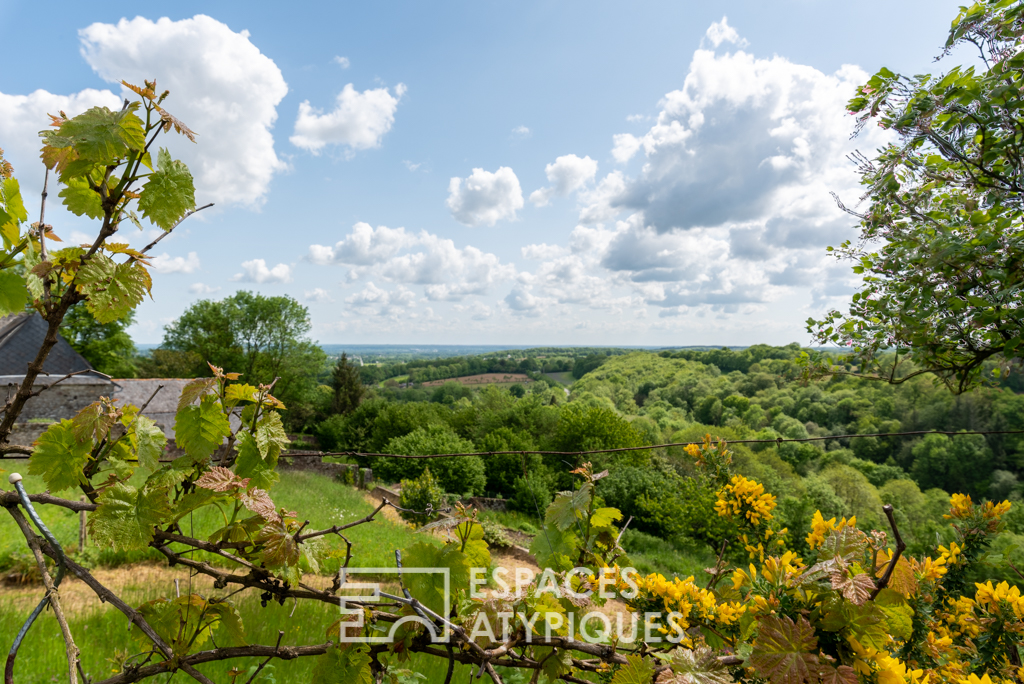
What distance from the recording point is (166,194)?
105 centimetres

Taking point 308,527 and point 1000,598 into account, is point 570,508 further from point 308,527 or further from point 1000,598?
point 308,527

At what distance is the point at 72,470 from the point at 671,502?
16018 mm

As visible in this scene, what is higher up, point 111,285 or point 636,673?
point 111,285

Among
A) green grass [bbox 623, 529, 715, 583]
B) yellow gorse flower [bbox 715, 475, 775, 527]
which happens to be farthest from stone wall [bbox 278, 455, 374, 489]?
yellow gorse flower [bbox 715, 475, 775, 527]

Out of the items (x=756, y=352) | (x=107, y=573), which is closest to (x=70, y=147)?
(x=107, y=573)

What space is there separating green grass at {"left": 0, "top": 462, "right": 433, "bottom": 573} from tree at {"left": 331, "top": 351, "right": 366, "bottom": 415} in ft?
63.0

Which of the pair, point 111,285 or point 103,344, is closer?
point 111,285

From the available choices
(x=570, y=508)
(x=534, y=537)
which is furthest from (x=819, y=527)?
(x=534, y=537)

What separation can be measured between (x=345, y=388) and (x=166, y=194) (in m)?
37.6

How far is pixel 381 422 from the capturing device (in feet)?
89.2

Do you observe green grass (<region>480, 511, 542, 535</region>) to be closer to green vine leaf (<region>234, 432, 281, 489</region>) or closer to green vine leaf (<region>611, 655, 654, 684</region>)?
green vine leaf (<region>234, 432, 281, 489</region>)

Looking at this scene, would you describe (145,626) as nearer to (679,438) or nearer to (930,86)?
(930,86)

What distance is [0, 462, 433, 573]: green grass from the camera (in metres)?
6.06

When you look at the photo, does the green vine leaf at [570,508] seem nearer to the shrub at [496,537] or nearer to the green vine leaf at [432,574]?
the green vine leaf at [432,574]
